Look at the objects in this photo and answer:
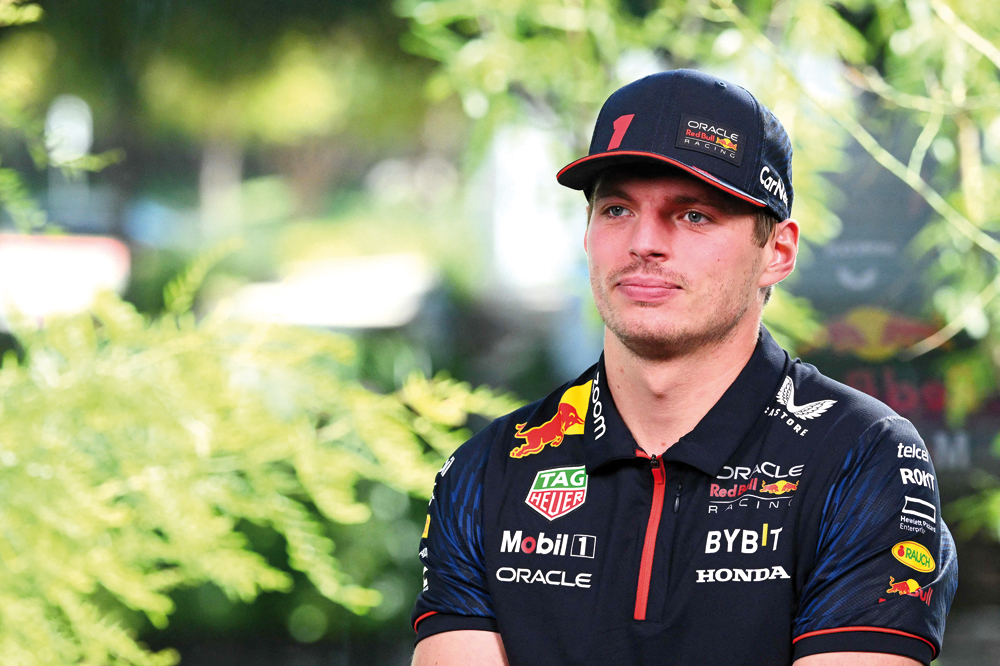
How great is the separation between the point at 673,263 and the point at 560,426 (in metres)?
0.33

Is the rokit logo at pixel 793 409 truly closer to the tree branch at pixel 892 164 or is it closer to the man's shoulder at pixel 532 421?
the man's shoulder at pixel 532 421

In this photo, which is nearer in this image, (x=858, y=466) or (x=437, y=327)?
(x=858, y=466)

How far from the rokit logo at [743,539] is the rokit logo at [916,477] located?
0.16 m

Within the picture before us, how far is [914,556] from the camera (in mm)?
1158

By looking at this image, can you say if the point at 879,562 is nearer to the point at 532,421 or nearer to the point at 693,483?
the point at 693,483

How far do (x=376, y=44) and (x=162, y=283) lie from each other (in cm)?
94

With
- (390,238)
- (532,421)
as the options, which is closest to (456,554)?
(532,421)

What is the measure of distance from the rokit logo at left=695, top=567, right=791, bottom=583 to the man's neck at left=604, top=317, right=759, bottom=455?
19cm

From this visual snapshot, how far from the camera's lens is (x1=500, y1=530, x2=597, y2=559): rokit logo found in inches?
A: 51.2

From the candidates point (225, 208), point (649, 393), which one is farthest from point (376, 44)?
point (649, 393)

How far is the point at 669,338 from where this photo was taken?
128 cm

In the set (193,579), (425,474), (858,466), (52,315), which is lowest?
(193,579)

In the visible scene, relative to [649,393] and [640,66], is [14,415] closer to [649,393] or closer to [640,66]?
[649,393]

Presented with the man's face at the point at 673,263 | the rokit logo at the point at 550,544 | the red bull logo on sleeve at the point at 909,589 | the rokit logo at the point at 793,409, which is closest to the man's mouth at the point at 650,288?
the man's face at the point at 673,263
